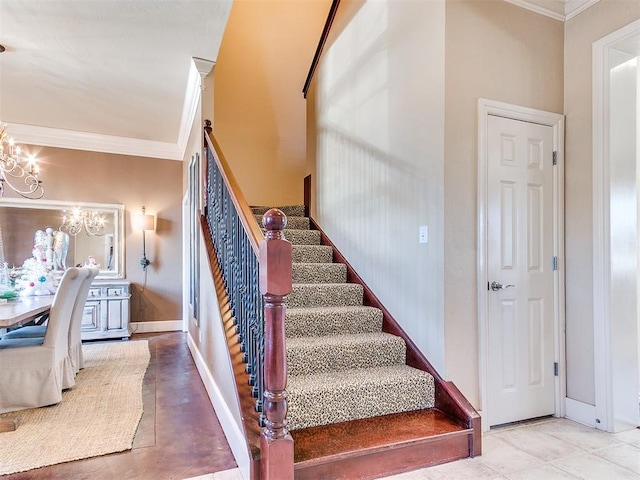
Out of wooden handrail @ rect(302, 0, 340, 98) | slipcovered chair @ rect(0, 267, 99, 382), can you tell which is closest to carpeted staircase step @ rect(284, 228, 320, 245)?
slipcovered chair @ rect(0, 267, 99, 382)

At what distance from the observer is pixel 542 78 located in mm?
2625

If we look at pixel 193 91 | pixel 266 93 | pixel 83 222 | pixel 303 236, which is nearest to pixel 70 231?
pixel 83 222

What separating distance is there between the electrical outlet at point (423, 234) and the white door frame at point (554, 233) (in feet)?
1.03

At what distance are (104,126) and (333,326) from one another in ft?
13.6

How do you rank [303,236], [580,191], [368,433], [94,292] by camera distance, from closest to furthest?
[368,433] → [580,191] → [303,236] → [94,292]

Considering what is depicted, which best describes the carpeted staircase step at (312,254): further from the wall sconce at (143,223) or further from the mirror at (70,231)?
the mirror at (70,231)

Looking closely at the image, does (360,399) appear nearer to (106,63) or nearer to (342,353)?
(342,353)

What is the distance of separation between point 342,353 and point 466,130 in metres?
1.60

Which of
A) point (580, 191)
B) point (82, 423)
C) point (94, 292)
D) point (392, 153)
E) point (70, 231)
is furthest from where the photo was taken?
point (70, 231)

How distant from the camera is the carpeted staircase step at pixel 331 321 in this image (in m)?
2.68

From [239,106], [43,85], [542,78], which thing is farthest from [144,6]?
[542,78]

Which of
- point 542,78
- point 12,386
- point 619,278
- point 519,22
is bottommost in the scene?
point 12,386

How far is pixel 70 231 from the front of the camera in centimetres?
518

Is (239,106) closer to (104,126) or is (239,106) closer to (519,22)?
(104,126)
